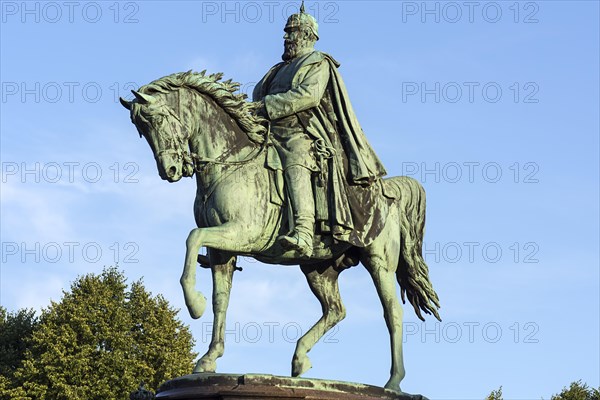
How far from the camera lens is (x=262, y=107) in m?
15.0

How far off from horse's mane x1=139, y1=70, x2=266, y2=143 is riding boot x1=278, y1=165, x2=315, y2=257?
635 millimetres

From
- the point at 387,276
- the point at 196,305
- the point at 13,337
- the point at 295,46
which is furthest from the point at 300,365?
the point at 13,337

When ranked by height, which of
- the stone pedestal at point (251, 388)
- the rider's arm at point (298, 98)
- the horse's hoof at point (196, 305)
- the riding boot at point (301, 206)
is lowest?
the stone pedestal at point (251, 388)

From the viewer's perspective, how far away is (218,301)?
14.3 meters

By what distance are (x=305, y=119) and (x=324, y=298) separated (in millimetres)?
2268

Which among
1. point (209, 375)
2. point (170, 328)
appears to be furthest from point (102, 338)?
point (209, 375)

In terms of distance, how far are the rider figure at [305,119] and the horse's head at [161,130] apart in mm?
1287

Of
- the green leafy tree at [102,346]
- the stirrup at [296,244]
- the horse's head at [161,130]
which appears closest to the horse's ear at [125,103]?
the horse's head at [161,130]

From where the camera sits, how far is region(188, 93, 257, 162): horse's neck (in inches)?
568

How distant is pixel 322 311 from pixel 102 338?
2288 centimetres

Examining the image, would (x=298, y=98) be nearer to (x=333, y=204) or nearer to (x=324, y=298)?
(x=333, y=204)

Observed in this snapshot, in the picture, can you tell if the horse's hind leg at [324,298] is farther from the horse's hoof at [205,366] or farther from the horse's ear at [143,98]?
the horse's ear at [143,98]

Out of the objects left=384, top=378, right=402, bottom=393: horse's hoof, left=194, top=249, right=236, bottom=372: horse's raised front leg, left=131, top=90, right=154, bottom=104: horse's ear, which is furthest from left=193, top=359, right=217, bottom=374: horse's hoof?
left=131, top=90, right=154, bottom=104: horse's ear

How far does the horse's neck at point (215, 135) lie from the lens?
1444 centimetres
